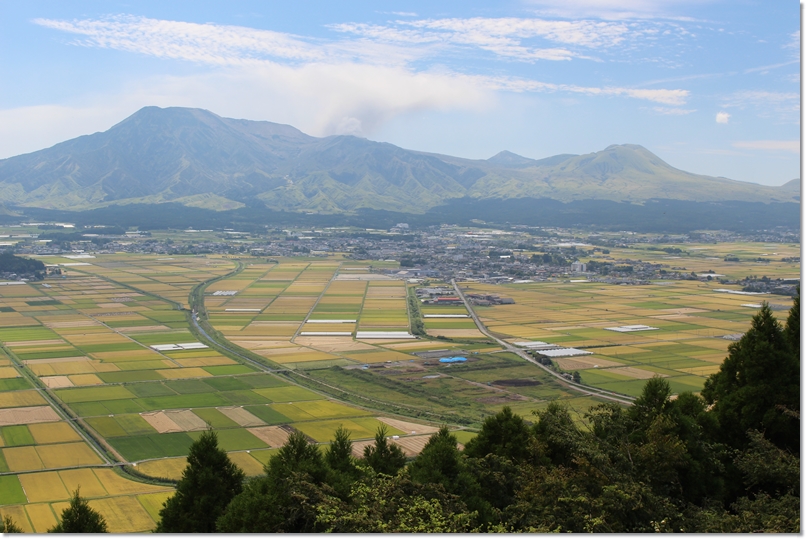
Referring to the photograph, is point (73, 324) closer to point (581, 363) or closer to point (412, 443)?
point (581, 363)

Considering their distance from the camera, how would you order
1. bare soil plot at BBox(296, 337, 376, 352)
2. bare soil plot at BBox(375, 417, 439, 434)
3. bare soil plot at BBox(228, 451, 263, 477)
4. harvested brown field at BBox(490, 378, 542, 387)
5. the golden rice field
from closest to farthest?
bare soil plot at BBox(228, 451, 263, 477) < bare soil plot at BBox(375, 417, 439, 434) < harvested brown field at BBox(490, 378, 542, 387) < the golden rice field < bare soil plot at BBox(296, 337, 376, 352)

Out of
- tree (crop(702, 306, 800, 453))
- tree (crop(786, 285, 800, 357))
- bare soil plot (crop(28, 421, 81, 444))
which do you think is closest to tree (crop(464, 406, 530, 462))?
tree (crop(702, 306, 800, 453))

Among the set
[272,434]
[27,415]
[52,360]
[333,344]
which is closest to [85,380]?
[52,360]

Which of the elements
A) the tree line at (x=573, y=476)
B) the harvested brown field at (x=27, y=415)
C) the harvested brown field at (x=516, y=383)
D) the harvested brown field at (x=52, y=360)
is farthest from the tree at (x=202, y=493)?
the harvested brown field at (x=52, y=360)

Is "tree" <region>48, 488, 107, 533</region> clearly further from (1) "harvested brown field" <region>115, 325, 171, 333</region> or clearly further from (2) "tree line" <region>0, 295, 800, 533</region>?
(1) "harvested brown field" <region>115, 325, 171, 333</region>

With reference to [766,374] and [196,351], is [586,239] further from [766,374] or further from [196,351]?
[766,374]
